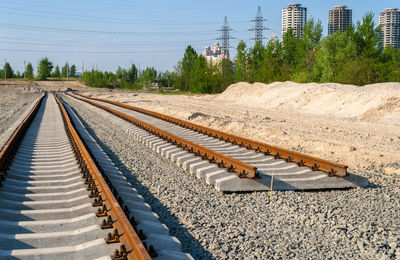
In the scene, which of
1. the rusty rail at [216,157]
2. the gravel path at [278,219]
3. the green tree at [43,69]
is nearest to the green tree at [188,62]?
the rusty rail at [216,157]

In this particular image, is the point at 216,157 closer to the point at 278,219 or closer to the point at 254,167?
the point at 254,167

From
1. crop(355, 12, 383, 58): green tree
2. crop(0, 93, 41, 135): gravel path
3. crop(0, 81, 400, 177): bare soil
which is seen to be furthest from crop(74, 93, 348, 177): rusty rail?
crop(355, 12, 383, 58): green tree

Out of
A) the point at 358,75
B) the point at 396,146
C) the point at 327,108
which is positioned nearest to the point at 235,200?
the point at 396,146

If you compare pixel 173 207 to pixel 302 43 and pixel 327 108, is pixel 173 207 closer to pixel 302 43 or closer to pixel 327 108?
pixel 327 108

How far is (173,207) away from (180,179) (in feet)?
5.08

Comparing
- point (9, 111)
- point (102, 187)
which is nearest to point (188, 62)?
point (9, 111)

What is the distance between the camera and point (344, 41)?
43938mm

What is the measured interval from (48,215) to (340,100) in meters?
23.1

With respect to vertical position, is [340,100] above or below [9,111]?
above

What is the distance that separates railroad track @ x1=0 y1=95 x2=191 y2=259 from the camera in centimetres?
364

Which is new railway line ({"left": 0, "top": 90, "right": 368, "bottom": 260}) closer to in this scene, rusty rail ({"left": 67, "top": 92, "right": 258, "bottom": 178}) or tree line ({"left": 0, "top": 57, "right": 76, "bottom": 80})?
rusty rail ({"left": 67, "top": 92, "right": 258, "bottom": 178})

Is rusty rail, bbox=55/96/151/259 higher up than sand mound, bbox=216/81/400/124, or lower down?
lower down

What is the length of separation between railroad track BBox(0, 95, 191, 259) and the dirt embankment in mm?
6269

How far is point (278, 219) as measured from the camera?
512cm
